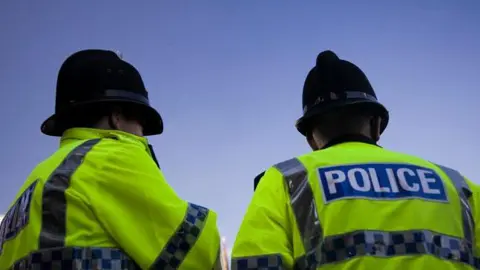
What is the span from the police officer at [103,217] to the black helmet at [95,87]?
21 cm

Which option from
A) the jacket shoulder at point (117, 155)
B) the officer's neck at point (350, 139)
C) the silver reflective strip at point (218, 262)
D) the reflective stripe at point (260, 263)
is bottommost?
the silver reflective strip at point (218, 262)

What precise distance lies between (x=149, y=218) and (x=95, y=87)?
3.36ft

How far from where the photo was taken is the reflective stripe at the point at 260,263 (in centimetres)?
298

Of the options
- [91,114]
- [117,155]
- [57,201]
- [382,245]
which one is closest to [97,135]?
[91,114]

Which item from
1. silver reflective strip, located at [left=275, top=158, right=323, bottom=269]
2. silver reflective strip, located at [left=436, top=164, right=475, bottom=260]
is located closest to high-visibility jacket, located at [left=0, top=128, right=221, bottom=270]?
silver reflective strip, located at [left=275, top=158, right=323, bottom=269]

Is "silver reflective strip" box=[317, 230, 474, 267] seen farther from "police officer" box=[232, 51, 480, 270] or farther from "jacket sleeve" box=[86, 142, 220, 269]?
"jacket sleeve" box=[86, 142, 220, 269]

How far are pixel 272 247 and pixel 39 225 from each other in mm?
1203

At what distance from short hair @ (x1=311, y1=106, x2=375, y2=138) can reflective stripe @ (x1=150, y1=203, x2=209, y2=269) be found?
0.91m

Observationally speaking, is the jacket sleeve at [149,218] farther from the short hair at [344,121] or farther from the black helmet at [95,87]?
the short hair at [344,121]

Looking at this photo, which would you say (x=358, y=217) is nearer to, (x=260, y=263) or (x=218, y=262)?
(x=260, y=263)

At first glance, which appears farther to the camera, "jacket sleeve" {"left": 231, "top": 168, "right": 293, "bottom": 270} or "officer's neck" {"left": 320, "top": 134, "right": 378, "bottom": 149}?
"officer's neck" {"left": 320, "top": 134, "right": 378, "bottom": 149}

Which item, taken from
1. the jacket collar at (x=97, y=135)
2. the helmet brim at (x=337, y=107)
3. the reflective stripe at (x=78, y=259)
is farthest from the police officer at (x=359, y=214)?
the jacket collar at (x=97, y=135)

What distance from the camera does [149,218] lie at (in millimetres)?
3225

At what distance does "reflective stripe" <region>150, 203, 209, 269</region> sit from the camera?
3158 mm
